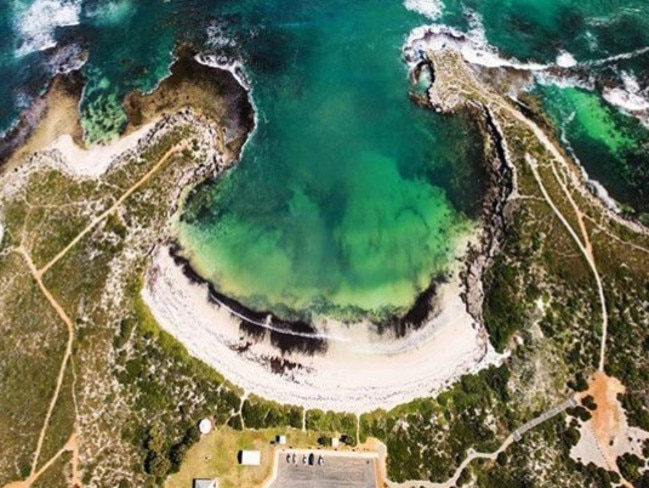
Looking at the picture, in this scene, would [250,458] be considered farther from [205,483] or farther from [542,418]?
[542,418]

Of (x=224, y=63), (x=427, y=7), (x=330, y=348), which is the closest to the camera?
(x=330, y=348)

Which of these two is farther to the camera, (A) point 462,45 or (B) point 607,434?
(A) point 462,45

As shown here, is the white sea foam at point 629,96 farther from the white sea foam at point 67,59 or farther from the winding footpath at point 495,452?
the white sea foam at point 67,59

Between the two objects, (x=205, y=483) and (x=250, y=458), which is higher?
(x=250, y=458)

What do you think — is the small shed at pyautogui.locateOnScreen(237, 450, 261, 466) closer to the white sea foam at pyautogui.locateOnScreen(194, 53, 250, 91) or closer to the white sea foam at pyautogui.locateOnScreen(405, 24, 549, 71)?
the white sea foam at pyautogui.locateOnScreen(194, 53, 250, 91)

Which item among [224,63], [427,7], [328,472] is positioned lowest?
[328,472]

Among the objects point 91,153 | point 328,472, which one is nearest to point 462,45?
point 91,153

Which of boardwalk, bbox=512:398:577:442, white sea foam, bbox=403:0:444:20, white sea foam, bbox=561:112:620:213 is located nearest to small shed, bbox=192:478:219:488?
boardwalk, bbox=512:398:577:442
